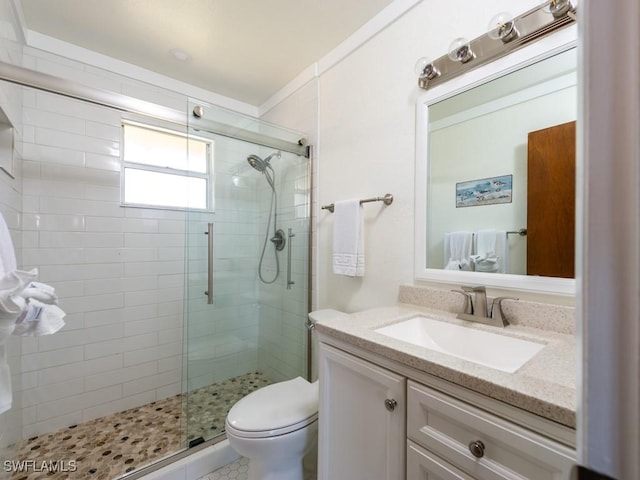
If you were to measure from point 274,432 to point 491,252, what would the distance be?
1.18 metres

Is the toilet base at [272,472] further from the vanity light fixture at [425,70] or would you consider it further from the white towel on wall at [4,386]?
the vanity light fixture at [425,70]

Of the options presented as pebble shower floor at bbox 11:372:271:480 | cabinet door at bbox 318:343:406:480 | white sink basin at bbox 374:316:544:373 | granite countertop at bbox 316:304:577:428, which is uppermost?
granite countertop at bbox 316:304:577:428

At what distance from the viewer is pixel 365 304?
162 centimetres

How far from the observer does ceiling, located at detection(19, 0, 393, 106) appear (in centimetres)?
152

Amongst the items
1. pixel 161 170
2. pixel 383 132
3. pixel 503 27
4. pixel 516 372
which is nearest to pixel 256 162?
pixel 161 170

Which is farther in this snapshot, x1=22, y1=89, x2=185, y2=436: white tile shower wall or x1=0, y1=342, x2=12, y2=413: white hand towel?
x1=22, y1=89, x2=185, y2=436: white tile shower wall

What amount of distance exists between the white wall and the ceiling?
9.6 inches

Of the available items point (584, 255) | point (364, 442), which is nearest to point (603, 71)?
point (584, 255)

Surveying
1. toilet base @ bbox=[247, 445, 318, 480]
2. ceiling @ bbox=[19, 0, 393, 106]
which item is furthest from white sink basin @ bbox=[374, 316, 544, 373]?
ceiling @ bbox=[19, 0, 393, 106]

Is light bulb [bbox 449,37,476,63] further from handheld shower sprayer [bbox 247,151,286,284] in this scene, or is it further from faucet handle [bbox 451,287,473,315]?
handheld shower sprayer [bbox 247,151,286,284]

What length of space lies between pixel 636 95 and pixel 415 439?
2.81 ft

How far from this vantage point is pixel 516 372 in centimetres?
67

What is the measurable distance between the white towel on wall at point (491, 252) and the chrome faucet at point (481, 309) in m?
0.11

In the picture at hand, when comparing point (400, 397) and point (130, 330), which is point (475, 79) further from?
point (130, 330)
